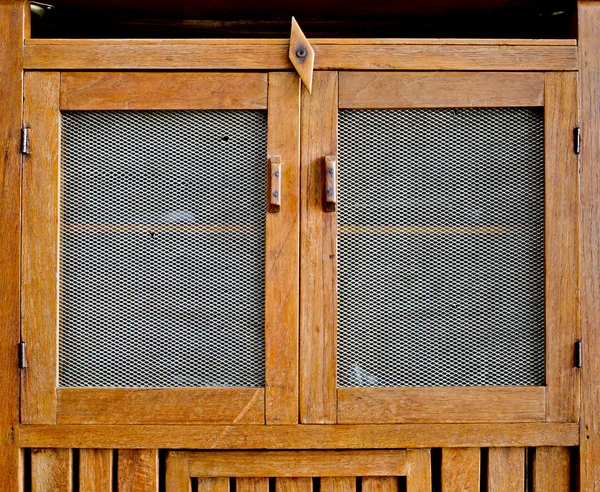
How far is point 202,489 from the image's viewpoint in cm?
122

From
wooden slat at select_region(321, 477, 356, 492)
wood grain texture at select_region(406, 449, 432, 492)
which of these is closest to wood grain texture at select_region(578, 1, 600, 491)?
wood grain texture at select_region(406, 449, 432, 492)

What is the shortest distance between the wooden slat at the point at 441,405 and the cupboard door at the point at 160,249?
129 millimetres

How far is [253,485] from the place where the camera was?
1218 millimetres

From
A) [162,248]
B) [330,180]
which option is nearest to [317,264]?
[330,180]

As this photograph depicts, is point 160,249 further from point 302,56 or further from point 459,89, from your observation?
point 459,89

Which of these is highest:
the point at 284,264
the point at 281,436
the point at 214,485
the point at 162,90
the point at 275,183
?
the point at 162,90

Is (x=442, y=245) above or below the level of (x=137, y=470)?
above

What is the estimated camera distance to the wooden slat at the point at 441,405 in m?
1.20

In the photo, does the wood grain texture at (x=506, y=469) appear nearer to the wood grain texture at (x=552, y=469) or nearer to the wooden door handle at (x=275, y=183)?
the wood grain texture at (x=552, y=469)

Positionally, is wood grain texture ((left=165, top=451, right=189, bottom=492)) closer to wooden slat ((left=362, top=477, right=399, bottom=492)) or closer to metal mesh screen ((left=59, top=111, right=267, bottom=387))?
metal mesh screen ((left=59, top=111, right=267, bottom=387))

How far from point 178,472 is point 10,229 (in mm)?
600

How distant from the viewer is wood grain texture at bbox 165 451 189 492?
1.21 meters

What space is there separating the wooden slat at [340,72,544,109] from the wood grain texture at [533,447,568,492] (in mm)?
714

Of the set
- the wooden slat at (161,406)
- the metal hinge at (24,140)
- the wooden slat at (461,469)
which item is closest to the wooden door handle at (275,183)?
the wooden slat at (161,406)
